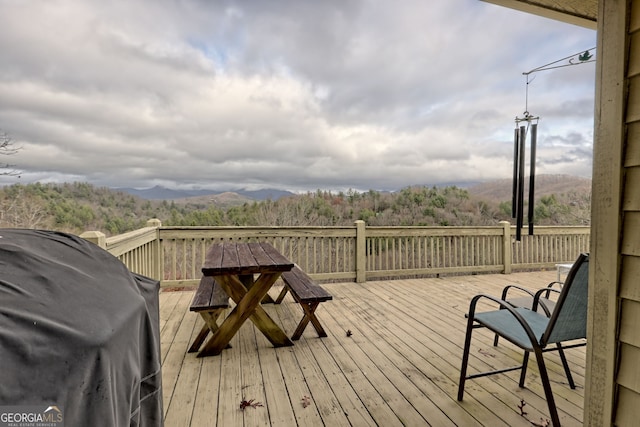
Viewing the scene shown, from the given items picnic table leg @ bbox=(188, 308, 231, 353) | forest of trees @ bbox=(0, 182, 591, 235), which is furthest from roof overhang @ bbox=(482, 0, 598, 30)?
forest of trees @ bbox=(0, 182, 591, 235)

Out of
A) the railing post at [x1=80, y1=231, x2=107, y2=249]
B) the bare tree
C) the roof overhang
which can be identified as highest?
the roof overhang

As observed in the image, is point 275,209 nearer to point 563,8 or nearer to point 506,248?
point 506,248

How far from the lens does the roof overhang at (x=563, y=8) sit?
141 cm

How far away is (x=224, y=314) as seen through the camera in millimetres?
3531

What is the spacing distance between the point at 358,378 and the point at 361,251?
9.36 ft

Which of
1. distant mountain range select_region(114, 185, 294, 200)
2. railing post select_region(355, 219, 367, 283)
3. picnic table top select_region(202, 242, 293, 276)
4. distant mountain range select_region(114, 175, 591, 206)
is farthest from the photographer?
distant mountain range select_region(114, 175, 591, 206)

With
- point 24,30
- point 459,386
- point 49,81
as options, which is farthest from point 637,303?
point 49,81

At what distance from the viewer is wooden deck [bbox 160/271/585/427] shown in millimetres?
1766

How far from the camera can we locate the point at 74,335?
2.28 feet

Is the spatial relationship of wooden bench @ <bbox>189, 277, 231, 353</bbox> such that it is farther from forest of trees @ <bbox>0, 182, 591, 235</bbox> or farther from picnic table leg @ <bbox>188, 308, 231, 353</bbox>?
forest of trees @ <bbox>0, 182, 591, 235</bbox>

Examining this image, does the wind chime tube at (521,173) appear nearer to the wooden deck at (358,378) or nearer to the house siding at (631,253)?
the wooden deck at (358,378)

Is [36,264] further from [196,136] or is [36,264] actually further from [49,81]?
[196,136]

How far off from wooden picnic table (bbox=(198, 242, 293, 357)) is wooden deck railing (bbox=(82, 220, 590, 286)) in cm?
143

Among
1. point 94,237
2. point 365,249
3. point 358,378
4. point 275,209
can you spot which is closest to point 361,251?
point 365,249
